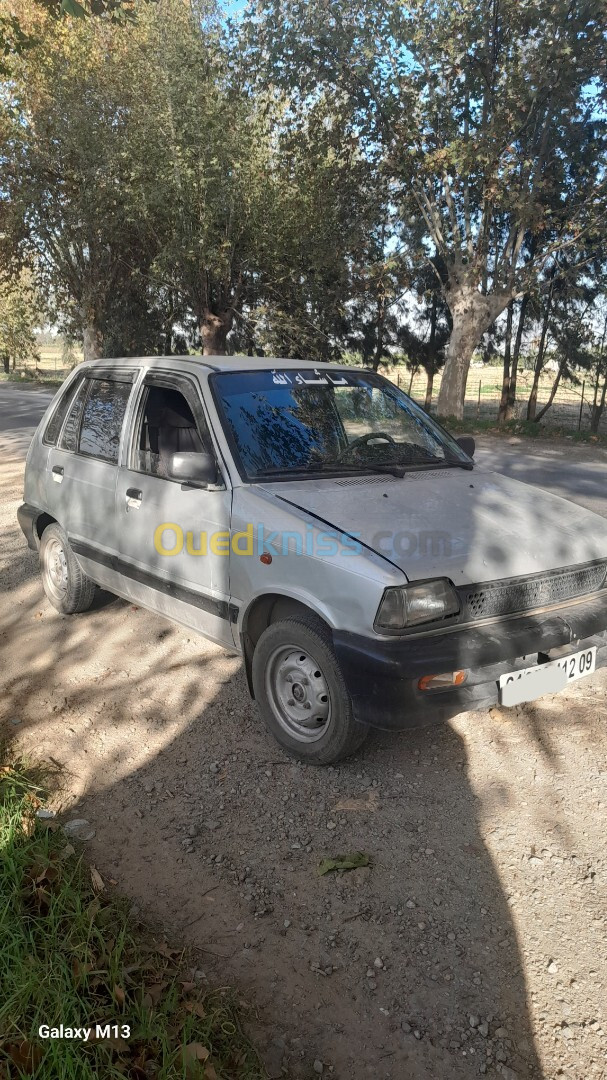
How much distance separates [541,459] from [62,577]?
10468 mm

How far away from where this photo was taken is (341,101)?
691 inches

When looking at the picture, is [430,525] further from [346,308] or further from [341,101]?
[346,308]

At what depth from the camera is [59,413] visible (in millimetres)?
5223

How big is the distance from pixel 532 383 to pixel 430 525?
66.2 ft

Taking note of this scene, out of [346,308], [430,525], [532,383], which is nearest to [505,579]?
[430,525]

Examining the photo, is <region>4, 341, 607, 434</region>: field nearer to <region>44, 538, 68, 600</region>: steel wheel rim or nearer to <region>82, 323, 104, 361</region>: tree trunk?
<region>82, 323, 104, 361</region>: tree trunk

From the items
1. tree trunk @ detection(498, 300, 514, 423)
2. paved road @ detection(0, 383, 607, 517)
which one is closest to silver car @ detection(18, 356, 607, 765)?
paved road @ detection(0, 383, 607, 517)

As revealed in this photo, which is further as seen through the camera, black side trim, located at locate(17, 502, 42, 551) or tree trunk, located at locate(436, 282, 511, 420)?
tree trunk, located at locate(436, 282, 511, 420)

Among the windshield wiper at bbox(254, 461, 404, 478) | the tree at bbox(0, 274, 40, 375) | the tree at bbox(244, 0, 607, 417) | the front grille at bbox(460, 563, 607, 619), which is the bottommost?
the front grille at bbox(460, 563, 607, 619)

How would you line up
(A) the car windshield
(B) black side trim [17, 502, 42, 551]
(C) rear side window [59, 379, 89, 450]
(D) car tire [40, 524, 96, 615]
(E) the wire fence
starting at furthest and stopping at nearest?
(E) the wire fence < (B) black side trim [17, 502, 42, 551] < (D) car tire [40, 524, 96, 615] < (C) rear side window [59, 379, 89, 450] < (A) the car windshield

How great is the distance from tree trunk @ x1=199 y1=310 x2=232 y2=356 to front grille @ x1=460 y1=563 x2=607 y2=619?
19.0 metres

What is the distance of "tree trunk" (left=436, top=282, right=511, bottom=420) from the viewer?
17.9 metres

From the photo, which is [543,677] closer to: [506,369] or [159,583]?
[159,583]

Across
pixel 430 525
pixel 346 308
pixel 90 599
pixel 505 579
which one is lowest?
pixel 90 599
